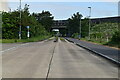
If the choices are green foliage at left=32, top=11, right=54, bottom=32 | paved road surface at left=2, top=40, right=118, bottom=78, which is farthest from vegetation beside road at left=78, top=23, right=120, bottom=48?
green foliage at left=32, top=11, right=54, bottom=32

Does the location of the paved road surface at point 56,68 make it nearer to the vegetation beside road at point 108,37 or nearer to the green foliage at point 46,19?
the vegetation beside road at point 108,37

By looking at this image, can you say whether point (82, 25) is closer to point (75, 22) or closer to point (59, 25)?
point (75, 22)

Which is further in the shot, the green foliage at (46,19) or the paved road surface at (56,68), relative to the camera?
the green foliage at (46,19)

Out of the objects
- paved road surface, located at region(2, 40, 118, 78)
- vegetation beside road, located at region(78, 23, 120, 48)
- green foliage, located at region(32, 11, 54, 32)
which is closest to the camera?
paved road surface, located at region(2, 40, 118, 78)

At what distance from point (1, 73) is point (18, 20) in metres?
51.2

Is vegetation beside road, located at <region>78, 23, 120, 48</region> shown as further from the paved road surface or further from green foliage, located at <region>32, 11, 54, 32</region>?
green foliage, located at <region>32, 11, 54, 32</region>

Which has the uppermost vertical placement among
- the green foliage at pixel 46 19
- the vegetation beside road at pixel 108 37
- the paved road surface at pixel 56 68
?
the green foliage at pixel 46 19

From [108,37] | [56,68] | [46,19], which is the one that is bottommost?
[56,68]

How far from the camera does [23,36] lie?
211 ft

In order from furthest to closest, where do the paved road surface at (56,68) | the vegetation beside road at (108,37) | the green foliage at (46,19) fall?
the green foliage at (46,19) < the vegetation beside road at (108,37) < the paved road surface at (56,68)

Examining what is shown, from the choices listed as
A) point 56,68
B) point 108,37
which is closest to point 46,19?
point 108,37

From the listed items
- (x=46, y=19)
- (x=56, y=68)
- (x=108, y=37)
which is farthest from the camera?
(x=46, y=19)

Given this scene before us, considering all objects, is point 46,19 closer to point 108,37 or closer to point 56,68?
point 108,37

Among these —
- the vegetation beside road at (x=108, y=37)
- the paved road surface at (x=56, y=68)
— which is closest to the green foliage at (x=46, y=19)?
the vegetation beside road at (x=108, y=37)
